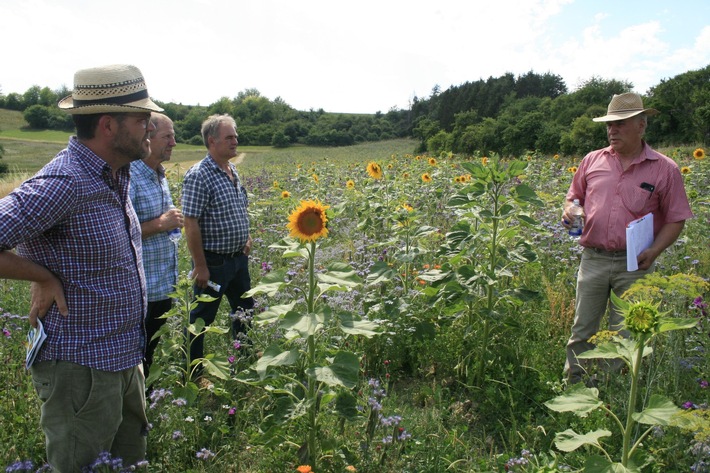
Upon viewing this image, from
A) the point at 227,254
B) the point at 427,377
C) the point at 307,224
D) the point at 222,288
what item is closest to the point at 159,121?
the point at 227,254

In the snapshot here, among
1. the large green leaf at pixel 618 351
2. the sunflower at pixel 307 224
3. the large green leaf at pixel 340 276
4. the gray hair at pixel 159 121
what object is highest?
the gray hair at pixel 159 121

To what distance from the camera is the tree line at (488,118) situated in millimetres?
21984

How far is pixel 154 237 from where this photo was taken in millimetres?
3148

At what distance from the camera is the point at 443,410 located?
305cm

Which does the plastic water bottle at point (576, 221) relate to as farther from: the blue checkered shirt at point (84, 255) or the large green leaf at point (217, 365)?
the blue checkered shirt at point (84, 255)

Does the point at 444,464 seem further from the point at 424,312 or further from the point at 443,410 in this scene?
the point at 424,312

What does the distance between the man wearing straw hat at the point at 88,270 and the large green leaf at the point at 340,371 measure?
30.1 inches

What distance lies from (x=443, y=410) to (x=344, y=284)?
1.33 meters

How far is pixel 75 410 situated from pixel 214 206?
1823mm

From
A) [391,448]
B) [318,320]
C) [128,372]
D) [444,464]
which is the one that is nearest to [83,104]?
[128,372]

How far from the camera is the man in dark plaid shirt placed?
136 inches

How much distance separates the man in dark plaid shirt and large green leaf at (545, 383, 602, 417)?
2.24 m

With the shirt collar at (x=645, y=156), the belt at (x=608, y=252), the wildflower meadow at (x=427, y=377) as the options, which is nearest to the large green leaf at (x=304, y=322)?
the wildflower meadow at (x=427, y=377)

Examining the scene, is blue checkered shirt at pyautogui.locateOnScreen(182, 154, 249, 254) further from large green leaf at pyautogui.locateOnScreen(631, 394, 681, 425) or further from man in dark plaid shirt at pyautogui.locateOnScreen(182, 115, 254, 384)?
large green leaf at pyautogui.locateOnScreen(631, 394, 681, 425)
